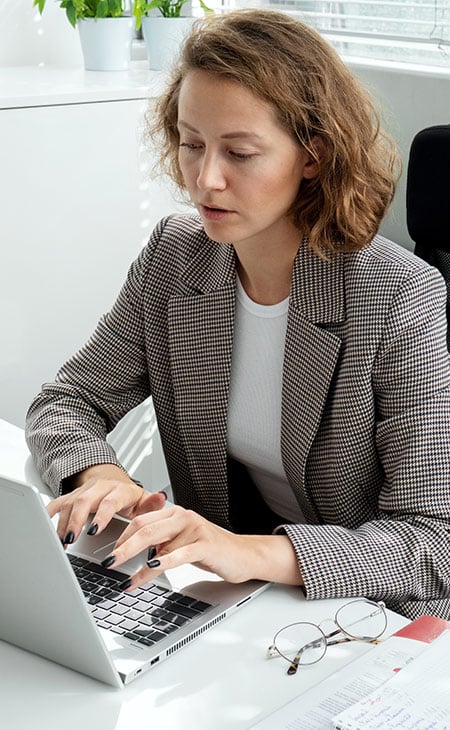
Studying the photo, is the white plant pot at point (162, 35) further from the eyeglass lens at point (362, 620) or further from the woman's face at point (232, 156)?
the eyeglass lens at point (362, 620)

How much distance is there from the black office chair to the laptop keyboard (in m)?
0.58

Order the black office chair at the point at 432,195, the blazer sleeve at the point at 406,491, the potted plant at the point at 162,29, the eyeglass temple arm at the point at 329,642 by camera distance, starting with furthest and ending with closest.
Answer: the potted plant at the point at 162,29 → the black office chair at the point at 432,195 → the blazer sleeve at the point at 406,491 → the eyeglass temple arm at the point at 329,642

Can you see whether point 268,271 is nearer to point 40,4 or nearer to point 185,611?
point 185,611

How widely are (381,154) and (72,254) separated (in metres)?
1.14

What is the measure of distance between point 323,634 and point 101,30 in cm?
195

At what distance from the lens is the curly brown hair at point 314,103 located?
1.32 m

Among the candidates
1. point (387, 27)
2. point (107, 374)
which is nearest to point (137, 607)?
point (107, 374)

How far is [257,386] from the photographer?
149cm

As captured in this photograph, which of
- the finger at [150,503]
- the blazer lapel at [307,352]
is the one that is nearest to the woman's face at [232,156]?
the blazer lapel at [307,352]

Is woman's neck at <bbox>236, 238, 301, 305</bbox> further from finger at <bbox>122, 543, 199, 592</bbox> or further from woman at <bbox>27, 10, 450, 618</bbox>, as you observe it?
finger at <bbox>122, 543, 199, 592</bbox>

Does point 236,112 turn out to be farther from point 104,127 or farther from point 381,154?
point 104,127

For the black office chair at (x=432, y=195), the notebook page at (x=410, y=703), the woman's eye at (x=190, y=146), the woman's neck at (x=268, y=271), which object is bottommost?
the notebook page at (x=410, y=703)

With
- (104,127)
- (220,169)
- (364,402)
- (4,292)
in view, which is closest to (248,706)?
(364,402)

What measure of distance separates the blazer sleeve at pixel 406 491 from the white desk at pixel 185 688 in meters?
0.08
